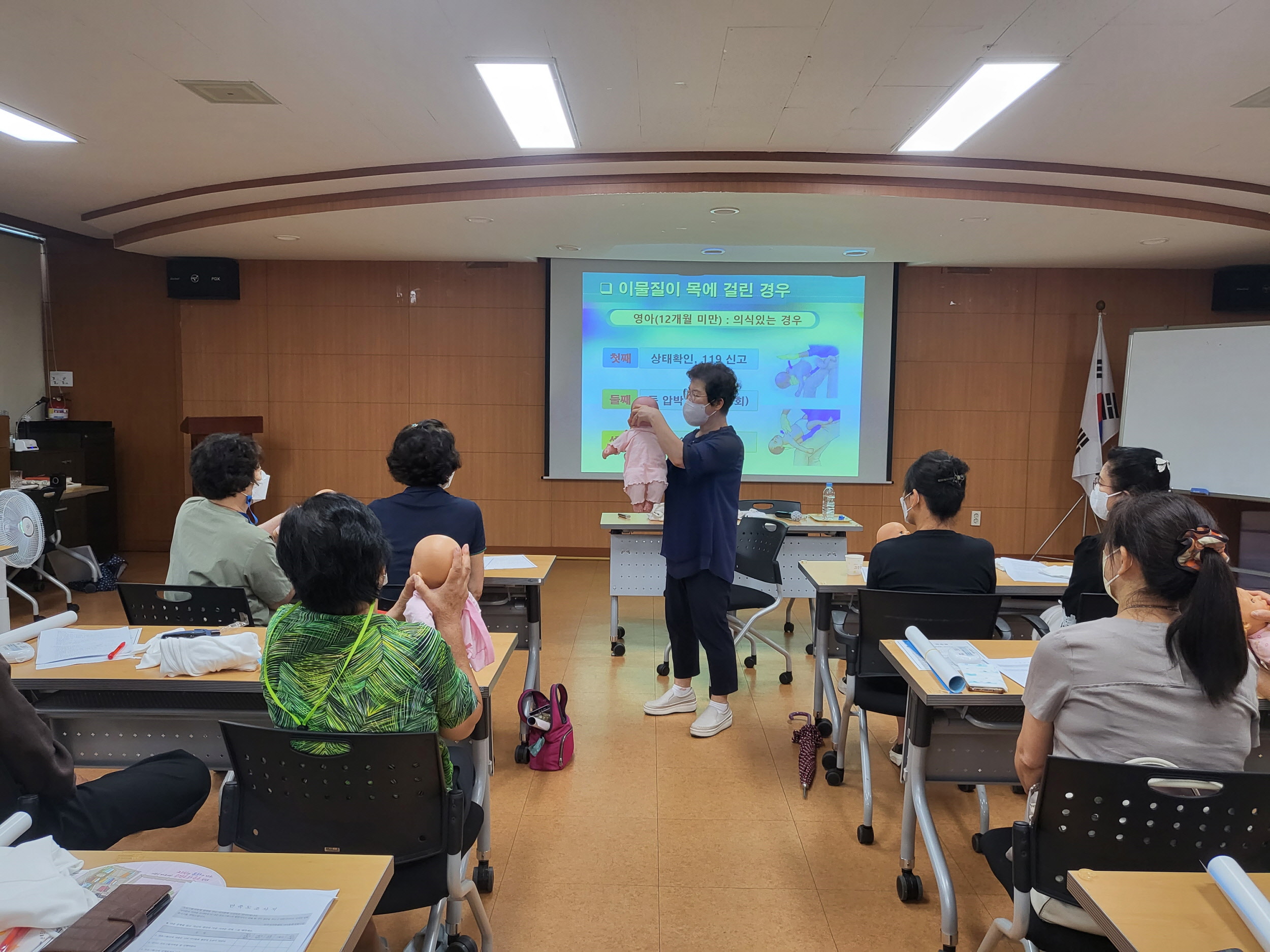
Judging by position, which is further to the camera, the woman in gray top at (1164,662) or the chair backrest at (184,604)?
the chair backrest at (184,604)

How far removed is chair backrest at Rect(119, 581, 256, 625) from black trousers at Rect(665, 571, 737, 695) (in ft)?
5.46

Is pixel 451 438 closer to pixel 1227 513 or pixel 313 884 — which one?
pixel 313 884

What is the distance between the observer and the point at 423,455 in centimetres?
240

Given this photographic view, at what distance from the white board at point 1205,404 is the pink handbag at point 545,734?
4.36 m

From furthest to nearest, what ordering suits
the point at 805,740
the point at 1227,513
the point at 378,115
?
the point at 1227,513 → the point at 378,115 → the point at 805,740

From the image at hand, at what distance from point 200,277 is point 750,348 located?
187 inches

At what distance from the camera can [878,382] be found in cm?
649

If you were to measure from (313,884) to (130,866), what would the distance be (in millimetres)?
252

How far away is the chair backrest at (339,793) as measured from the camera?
136cm

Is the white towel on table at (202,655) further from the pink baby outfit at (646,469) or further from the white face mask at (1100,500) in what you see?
the white face mask at (1100,500)

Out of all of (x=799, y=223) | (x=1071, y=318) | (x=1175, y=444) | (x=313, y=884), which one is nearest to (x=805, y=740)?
(x=313, y=884)

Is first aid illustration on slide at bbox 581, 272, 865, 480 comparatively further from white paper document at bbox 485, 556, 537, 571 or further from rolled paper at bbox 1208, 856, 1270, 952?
rolled paper at bbox 1208, 856, 1270, 952

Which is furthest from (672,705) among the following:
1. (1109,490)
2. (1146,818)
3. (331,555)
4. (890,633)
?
(331,555)

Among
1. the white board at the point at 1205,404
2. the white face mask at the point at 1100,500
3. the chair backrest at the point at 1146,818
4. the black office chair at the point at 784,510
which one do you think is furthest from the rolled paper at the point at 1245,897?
the white board at the point at 1205,404
